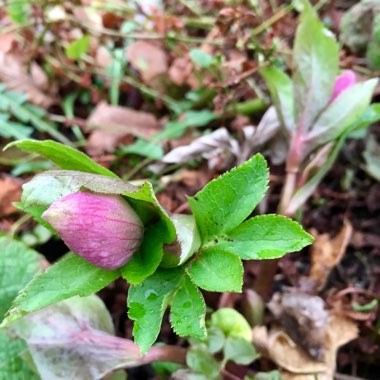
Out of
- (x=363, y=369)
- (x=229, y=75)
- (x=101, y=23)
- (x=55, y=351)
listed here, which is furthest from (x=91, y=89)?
(x=363, y=369)

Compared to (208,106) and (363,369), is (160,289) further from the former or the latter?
(208,106)

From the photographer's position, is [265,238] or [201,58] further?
[201,58]

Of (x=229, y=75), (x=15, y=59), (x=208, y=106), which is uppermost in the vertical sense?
(x=15, y=59)

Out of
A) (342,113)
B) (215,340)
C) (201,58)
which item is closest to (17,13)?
(201,58)

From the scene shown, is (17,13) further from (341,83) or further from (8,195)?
(341,83)

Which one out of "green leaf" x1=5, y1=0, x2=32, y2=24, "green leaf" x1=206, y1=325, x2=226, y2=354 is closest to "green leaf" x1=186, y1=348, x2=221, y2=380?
"green leaf" x1=206, y1=325, x2=226, y2=354

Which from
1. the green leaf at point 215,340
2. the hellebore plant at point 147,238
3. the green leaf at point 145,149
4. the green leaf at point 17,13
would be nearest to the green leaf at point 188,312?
the hellebore plant at point 147,238
